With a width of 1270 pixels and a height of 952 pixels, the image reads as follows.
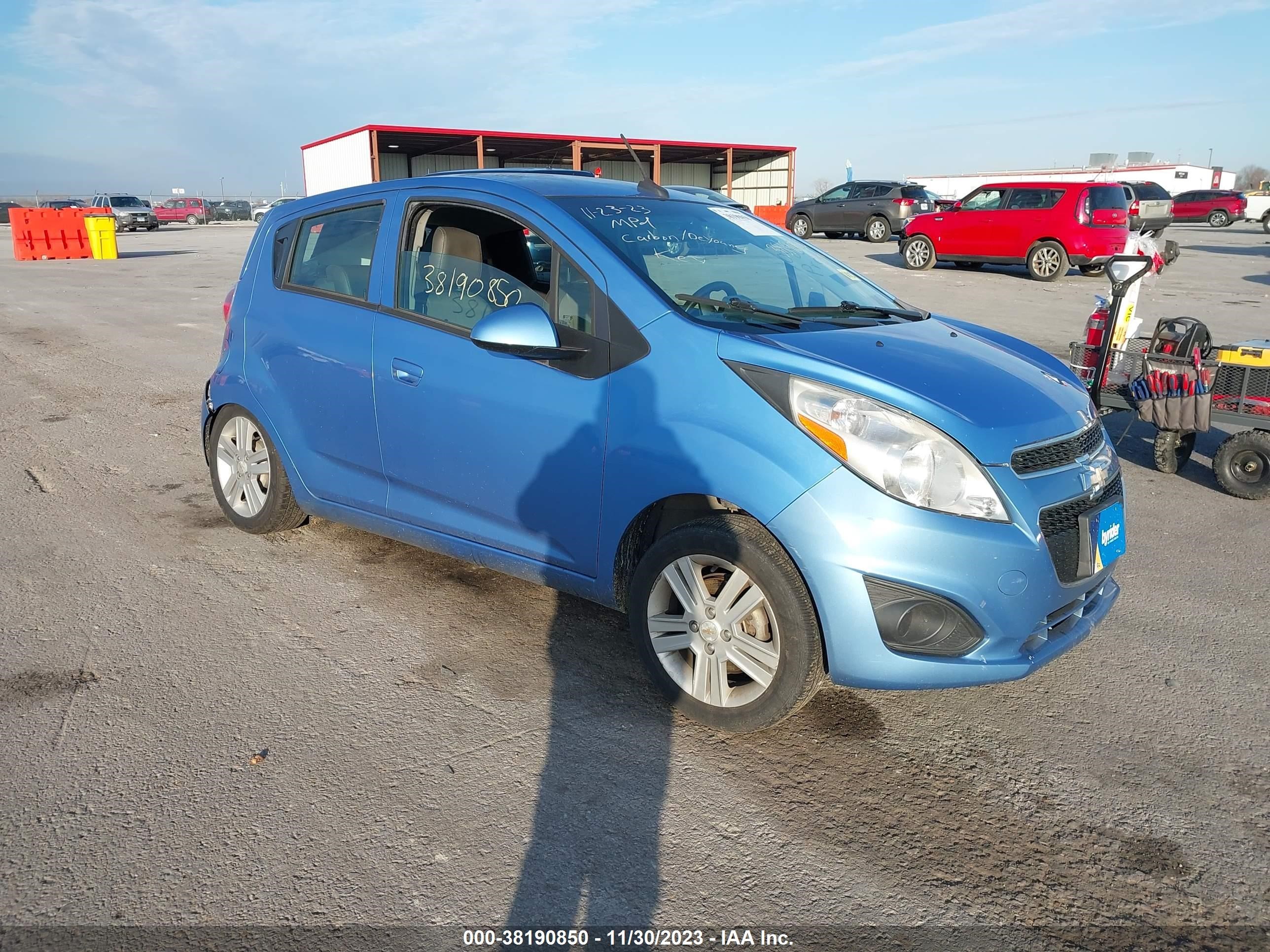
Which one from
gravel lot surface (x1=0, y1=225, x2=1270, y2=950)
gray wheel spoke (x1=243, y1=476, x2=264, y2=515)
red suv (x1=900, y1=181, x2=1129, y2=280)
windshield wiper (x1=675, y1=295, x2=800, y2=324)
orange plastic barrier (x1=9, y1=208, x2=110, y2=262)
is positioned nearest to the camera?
gravel lot surface (x1=0, y1=225, x2=1270, y2=950)

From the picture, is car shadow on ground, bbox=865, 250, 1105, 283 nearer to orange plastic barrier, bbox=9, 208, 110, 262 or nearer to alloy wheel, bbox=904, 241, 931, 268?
alloy wheel, bbox=904, 241, 931, 268

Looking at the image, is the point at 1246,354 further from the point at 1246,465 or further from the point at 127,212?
the point at 127,212

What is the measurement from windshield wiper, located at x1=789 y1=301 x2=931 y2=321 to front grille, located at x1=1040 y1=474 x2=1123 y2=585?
1.16 meters

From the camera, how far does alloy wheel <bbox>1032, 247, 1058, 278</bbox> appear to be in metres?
18.8

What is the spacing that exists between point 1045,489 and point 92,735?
318 cm

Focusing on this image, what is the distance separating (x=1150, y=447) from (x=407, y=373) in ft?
19.1

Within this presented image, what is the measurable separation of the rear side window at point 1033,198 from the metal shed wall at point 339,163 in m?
20.1

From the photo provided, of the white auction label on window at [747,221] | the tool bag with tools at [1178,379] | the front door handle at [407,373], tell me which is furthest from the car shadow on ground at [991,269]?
the front door handle at [407,373]

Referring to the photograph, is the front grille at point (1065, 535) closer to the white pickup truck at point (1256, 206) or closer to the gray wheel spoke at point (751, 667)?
the gray wheel spoke at point (751, 667)

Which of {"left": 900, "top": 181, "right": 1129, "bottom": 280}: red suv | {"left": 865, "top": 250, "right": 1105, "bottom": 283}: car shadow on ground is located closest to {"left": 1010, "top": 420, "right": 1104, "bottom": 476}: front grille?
{"left": 900, "top": 181, "right": 1129, "bottom": 280}: red suv

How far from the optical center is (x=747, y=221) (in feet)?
14.5

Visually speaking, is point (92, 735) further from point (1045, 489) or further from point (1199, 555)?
point (1199, 555)

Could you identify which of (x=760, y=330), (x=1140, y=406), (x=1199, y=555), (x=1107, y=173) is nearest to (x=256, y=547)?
(x=760, y=330)

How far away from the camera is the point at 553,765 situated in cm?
306
